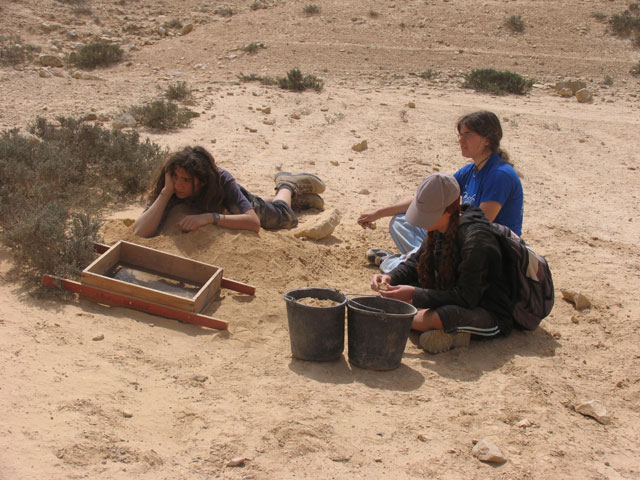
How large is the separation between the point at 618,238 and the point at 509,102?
7.11 meters

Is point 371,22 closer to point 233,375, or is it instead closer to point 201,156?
point 201,156

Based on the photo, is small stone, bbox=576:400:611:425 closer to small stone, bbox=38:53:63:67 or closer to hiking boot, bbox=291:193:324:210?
hiking boot, bbox=291:193:324:210

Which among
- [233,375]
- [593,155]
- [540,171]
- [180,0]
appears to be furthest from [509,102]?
[180,0]

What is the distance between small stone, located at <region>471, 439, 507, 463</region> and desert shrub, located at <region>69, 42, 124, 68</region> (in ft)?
49.1

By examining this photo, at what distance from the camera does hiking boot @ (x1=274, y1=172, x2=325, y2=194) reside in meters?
5.85

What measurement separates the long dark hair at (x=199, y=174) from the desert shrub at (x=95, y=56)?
1193 centimetres

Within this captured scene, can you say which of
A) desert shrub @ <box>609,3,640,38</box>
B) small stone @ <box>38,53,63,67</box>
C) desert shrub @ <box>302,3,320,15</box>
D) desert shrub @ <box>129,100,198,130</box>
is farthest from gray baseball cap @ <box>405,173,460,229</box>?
desert shrub @ <box>609,3,640,38</box>

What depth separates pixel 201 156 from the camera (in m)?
4.50

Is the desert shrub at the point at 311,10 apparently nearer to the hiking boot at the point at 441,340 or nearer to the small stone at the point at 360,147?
the small stone at the point at 360,147

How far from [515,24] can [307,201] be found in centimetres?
1538

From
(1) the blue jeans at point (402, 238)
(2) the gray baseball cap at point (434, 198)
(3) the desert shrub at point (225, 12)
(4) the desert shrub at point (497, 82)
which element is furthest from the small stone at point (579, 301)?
(3) the desert shrub at point (225, 12)

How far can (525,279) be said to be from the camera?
371cm

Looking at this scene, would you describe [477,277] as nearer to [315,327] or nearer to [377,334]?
[377,334]

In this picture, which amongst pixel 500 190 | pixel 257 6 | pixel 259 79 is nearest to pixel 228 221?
pixel 500 190
